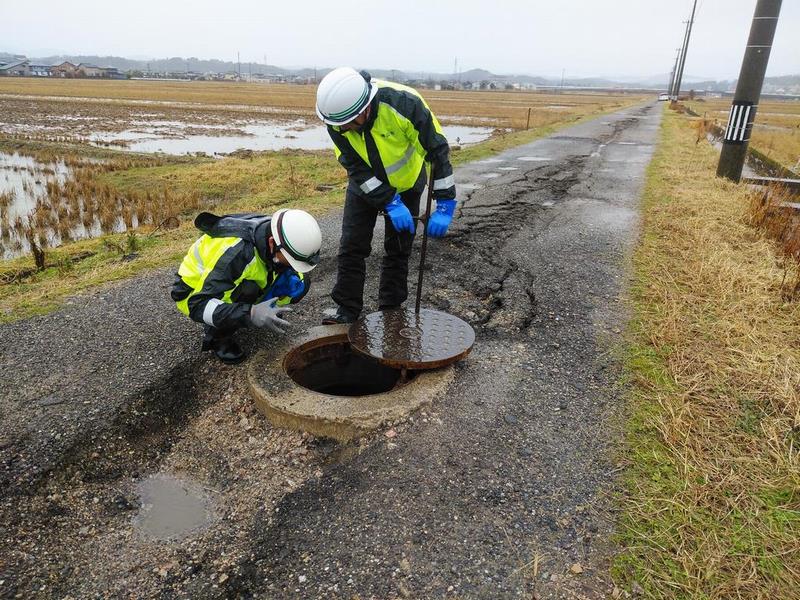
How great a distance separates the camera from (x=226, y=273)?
9.86 feet

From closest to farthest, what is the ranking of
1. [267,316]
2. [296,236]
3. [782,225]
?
1. [296,236]
2. [267,316]
3. [782,225]

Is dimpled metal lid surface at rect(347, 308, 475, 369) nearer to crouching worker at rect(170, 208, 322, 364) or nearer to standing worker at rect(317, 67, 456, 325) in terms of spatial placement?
standing worker at rect(317, 67, 456, 325)

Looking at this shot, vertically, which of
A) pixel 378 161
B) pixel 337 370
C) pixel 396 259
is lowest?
pixel 337 370

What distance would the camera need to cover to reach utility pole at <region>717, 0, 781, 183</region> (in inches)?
272

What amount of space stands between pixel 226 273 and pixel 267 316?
432 millimetres

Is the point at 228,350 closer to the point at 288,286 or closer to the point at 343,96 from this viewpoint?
the point at 288,286

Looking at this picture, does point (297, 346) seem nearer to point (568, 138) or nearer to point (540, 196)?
point (540, 196)

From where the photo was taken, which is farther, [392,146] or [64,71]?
[64,71]

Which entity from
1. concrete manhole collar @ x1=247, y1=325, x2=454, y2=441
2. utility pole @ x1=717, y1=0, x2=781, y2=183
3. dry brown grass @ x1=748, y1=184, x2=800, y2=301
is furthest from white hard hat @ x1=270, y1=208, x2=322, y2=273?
utility pole @ x1=717, y1=0, x2=781, y2=183

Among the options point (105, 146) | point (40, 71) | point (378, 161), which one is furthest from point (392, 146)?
point (40, 71)

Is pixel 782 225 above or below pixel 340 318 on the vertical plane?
above

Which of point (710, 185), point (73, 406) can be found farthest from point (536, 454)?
point (710, 185)

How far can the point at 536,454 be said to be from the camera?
100 inches

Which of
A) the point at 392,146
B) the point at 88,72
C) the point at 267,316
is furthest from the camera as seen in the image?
the point at 88,72
